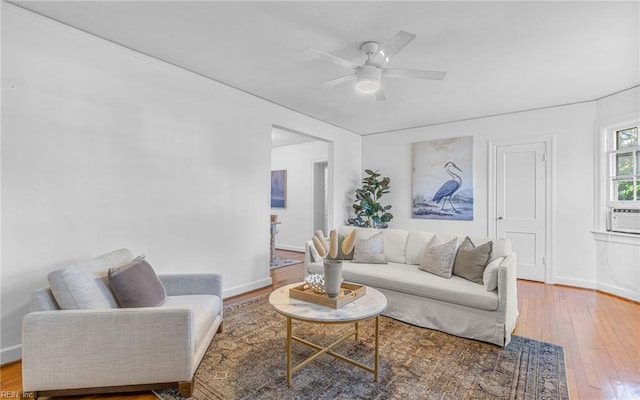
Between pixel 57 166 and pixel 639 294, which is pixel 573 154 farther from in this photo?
pixel 57 166

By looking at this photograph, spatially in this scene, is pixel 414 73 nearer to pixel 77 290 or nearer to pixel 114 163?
pixel 114 163

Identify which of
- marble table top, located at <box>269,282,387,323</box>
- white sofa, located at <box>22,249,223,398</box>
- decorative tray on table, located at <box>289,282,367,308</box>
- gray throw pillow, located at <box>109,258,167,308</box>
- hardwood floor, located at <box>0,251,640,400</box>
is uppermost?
gray throw pillow, located at <box>109,258,167,308</box>

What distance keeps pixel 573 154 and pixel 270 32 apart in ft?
14.2

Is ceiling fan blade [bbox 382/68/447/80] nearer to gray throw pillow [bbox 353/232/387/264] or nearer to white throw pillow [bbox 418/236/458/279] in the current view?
white throw pillow [bbox 418/236/458/279]

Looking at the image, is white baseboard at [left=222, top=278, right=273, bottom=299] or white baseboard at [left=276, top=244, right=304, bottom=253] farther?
white baseboard at [left=276, top=244, right=304, bottom=253]

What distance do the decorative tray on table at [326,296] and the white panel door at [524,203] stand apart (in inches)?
138

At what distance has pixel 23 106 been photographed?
7.25 ft

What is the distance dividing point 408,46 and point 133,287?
283 cm

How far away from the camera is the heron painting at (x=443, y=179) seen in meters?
5.00

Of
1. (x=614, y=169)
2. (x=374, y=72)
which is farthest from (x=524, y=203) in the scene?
(x=374, y=72)

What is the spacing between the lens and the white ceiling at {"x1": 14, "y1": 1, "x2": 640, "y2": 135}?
7.13 ft

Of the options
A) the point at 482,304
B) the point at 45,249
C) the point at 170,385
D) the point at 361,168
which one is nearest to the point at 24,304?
the point at 45,249

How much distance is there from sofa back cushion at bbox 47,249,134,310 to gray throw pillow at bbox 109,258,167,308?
7 cm

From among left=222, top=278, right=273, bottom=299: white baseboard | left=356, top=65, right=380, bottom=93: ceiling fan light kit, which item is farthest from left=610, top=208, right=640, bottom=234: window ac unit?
left=222, top=278, right=273, bottom=299: white baseboard
